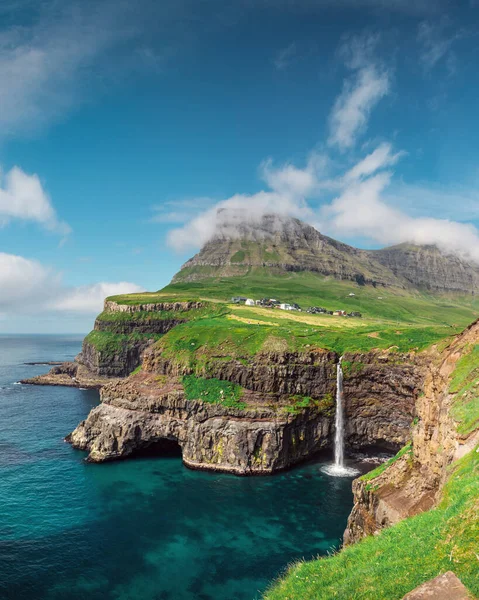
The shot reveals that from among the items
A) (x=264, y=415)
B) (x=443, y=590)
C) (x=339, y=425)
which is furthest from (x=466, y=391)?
(x=339, y=425)

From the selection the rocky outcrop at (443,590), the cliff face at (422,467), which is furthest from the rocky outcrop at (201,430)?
the rocky outcrop at (443,590)

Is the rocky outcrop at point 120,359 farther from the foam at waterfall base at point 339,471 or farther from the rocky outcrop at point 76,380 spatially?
the foam at waterfall base at point 339,471

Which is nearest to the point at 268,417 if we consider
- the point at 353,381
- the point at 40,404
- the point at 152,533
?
the point at 353,381

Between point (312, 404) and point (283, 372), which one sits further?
point (283, 372)

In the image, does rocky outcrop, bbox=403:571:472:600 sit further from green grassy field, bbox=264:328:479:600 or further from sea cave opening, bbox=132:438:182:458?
sea cave opening, bbox=132:438:182:458

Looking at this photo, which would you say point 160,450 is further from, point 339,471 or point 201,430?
point 339,471

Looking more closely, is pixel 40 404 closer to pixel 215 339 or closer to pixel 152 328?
pixel 152 328
